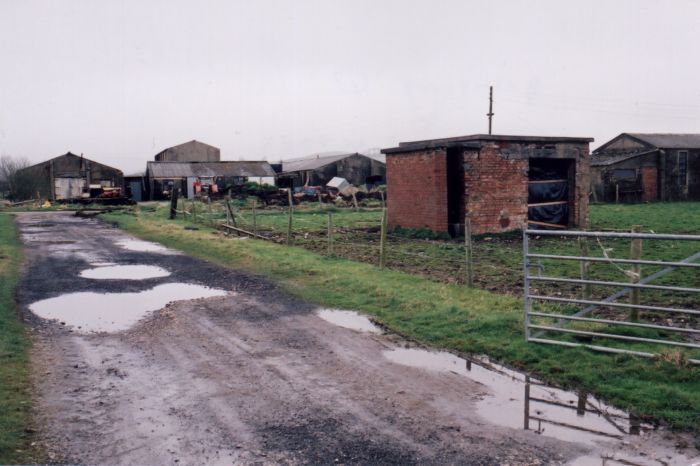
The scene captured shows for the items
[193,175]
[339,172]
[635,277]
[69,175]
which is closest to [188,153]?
[69,175]

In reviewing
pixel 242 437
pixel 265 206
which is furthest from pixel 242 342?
pixel 265 206

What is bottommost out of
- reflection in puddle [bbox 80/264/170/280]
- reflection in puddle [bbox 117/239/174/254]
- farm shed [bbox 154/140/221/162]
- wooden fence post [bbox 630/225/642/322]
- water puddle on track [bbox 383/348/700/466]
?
water puddle on track [bbox 383/348/700/466]

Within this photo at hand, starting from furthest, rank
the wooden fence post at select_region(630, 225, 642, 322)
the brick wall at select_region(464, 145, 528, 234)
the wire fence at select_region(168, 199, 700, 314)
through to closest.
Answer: the brick wall at select_region(464, 145, 528, 234)
the wire fence at select_region(168, 199, 700, 314)
the wooden fence post at select_region(630, 225, 642, 322)

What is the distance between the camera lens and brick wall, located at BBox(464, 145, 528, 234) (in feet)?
66.5

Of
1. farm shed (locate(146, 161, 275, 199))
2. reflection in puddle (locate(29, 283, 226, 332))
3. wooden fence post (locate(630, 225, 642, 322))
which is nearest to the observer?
wooden fence post (locate(630, 225, 642, 322))

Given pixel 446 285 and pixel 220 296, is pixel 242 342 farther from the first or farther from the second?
pixel 446 285

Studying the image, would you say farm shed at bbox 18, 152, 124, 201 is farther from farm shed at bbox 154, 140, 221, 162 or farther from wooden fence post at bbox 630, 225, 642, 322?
wooden fence post at bbox 630, 225, 642, 322

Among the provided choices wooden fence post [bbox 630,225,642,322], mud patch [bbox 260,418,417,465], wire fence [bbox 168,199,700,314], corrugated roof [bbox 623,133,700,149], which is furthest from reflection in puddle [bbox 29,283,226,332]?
corrugated roof [bbox 623,133,700,149]

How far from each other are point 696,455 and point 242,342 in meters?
5.50

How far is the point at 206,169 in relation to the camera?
208ft

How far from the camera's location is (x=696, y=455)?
473cm

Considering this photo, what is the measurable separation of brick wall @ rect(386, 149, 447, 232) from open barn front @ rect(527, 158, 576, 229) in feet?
12.3

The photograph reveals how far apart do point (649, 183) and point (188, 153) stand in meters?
57.7

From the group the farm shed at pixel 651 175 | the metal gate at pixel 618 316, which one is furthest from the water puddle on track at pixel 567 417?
the farm shed at pixel 651 175
